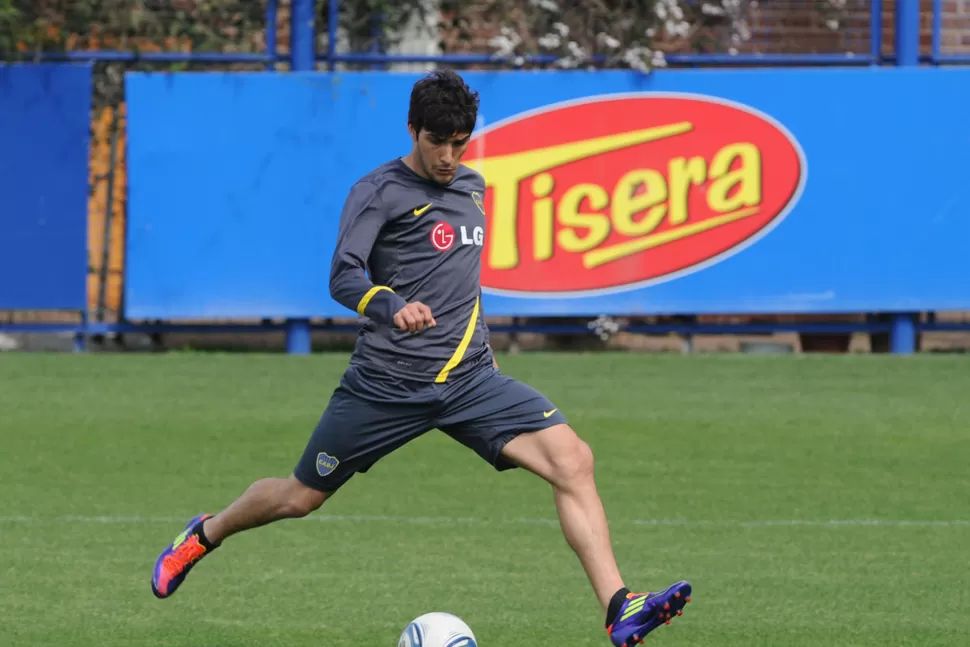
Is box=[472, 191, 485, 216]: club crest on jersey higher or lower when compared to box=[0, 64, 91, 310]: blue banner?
higher

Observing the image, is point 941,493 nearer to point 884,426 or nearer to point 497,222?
point 884,426

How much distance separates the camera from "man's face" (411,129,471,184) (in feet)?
18.7

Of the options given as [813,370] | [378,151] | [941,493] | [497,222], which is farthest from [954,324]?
[941,493]

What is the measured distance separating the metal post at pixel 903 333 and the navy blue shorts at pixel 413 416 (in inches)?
385

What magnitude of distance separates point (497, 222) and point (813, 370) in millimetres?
2873

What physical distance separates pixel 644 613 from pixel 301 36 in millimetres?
10292

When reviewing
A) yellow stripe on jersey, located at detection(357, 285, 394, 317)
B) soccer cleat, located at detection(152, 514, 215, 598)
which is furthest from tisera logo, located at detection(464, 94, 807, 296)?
yellow stripe on jersey, located at detection(357, 285, 394, 317)

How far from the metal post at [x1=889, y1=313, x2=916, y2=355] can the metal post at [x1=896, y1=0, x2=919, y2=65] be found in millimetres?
2220

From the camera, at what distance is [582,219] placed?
14.6m

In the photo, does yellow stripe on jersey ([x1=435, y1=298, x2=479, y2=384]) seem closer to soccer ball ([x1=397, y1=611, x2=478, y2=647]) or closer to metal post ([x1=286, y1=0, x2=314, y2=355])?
soccer ball ([x1=397, y1=611, x2=478, y2=647])

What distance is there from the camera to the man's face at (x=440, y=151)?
18.7ft

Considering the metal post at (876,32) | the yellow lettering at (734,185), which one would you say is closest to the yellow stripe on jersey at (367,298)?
the yellow lettering at (734,185)

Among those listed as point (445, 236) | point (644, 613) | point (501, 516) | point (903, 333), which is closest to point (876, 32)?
point (903, 333)

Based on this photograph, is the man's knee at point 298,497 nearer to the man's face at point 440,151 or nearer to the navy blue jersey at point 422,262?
the navy blue jersey at point 422,262
